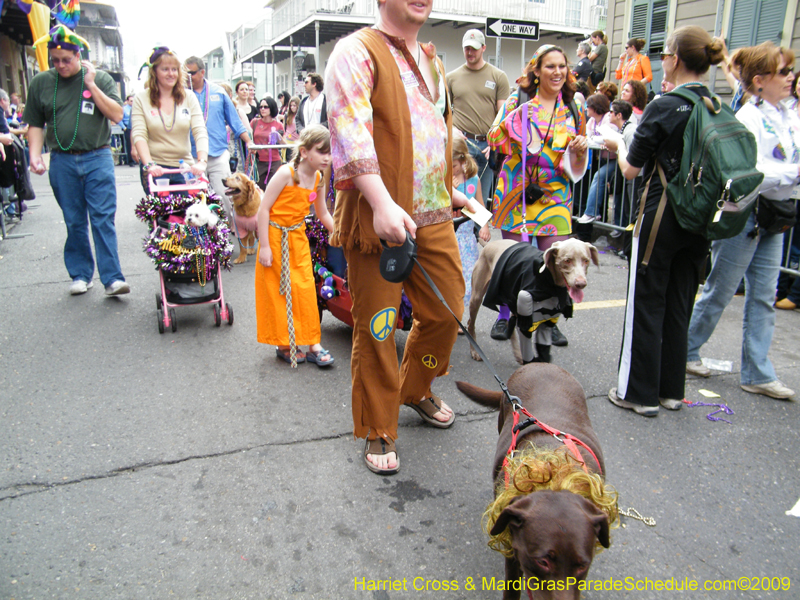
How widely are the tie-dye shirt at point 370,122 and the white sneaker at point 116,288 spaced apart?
3976 mm

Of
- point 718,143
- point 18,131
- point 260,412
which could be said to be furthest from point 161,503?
point 18,131

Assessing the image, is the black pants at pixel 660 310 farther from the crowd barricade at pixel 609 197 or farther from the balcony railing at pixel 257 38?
the balcony railing at pixel 257 38

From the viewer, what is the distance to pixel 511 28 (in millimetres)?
8836

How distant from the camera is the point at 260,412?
3566 mm

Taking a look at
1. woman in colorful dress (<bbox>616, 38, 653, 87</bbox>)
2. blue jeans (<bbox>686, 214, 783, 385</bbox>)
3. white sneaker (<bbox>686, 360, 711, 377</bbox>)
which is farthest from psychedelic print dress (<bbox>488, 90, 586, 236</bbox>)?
woman in colorful dress (<bbox>616, 38, 653, 87</bbox>)

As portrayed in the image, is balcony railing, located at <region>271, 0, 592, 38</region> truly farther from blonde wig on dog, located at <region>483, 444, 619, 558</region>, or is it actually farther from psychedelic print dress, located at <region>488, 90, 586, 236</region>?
blonde wig on dog, located at <region>483, 444, 619, 558</region>

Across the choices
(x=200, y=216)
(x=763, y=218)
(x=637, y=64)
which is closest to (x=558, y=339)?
(x=763, y=218)

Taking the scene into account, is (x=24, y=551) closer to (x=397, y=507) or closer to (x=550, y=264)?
(x=397, y=507)

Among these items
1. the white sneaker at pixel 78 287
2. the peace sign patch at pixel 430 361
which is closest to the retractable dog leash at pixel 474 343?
the peace sign patch at pixel 430 361

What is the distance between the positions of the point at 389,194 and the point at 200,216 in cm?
284

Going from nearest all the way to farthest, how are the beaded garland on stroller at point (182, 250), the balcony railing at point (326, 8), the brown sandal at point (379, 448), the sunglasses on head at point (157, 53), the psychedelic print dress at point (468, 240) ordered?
1. the brown sandal at point (379, 448)
2. the psychedelic print dress at point (468, 240)
3. the beaded garland on stroller at point (182, 250)
4. the sunglasses on head at point (157, 53)
5. the balcony railing at point (326, 8)

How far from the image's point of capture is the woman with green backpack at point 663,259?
3199 millimetres

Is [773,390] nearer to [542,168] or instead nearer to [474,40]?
[542,168]

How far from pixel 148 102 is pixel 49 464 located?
11.7ft
